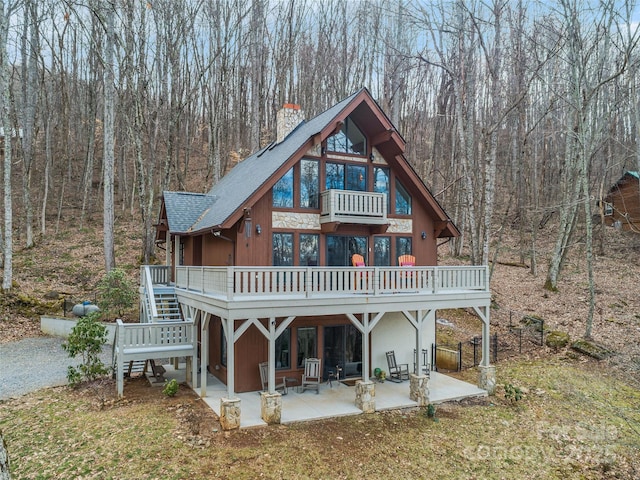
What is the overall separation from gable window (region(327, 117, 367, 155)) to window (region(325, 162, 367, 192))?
1.70 feet

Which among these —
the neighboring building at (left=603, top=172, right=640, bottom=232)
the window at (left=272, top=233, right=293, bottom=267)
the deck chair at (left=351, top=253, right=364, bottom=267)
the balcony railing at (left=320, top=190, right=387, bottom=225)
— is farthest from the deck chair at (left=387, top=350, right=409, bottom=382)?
the neighboring building at (left=603, top=172, right=640, bottom=232)

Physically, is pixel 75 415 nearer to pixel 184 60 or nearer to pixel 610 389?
pixel 610 389

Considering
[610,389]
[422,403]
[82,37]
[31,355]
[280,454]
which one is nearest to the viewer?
[280,454]

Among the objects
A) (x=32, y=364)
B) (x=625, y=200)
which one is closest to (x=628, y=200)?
(x=625, y=200)

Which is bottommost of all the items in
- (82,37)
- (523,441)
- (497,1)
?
(523,441)

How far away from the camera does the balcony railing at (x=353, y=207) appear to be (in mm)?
12703

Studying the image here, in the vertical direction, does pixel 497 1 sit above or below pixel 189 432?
above

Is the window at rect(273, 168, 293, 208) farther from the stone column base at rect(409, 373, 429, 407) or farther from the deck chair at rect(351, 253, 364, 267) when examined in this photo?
the stone column base at rect(409, 373, 429, 407)

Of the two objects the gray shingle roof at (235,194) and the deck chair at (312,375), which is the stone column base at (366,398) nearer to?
the deck chair at (312,375)

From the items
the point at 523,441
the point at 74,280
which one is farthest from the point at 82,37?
the point at 523,441

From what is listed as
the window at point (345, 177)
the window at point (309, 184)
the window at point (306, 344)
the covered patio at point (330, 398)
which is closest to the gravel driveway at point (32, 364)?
the covered patio at point (330, 398)

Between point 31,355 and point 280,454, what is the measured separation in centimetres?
1109

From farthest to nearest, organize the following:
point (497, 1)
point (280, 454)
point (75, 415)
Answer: point (497, 1), point (75, 415), point (280, 454)

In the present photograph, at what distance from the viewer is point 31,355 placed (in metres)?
14.6
